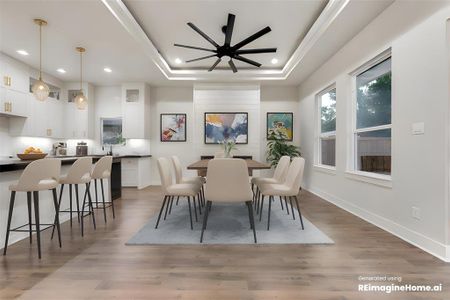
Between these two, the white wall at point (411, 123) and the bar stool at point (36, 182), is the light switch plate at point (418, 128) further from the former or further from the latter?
the bar stool at point (36, 182)

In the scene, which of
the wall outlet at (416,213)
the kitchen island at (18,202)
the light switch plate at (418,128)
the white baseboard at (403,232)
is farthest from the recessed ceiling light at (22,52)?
the wall outlet at (416,213)

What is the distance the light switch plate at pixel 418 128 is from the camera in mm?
2340

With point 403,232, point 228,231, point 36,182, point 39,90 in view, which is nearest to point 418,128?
point 403,232

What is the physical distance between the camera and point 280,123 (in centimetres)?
641

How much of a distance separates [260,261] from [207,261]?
465 millimetres

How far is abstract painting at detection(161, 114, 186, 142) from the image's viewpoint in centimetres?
641

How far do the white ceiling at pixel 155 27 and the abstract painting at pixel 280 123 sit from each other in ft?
5.48

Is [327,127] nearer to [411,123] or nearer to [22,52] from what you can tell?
[411,123]

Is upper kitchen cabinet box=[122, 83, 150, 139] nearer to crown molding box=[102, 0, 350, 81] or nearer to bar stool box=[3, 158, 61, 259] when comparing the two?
crown molding box=[102, 0, 350, 81]

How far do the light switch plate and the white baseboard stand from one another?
3.35 feet

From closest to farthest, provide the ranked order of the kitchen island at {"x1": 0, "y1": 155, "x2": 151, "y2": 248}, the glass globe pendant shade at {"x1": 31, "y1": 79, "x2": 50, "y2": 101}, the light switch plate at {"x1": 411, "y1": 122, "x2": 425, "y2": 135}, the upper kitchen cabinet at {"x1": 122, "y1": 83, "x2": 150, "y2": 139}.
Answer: the kitchen island at {"x1": 0, "y1": 155, "x2": 151, "y2": 248} → the light switch plate at {"x1": 411, "y1": 122, "x2": 425, "y2": 135} → the glass globe pendant shade at {"x1": 31, "y1": 79, "x2": 50, "y2": 101} → the upper kitchen cabinet at {"x1": 122, "y1": 83, "x2": 150, "y2": 139}

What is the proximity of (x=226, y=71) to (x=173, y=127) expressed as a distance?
2063 mm

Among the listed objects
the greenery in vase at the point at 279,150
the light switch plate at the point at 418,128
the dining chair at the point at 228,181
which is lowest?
the dining chair at the point at 228,181

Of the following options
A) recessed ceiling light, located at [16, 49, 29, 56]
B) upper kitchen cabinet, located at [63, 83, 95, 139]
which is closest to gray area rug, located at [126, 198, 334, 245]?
recessed ceiling light, located at [16, 49, 29, 56]
